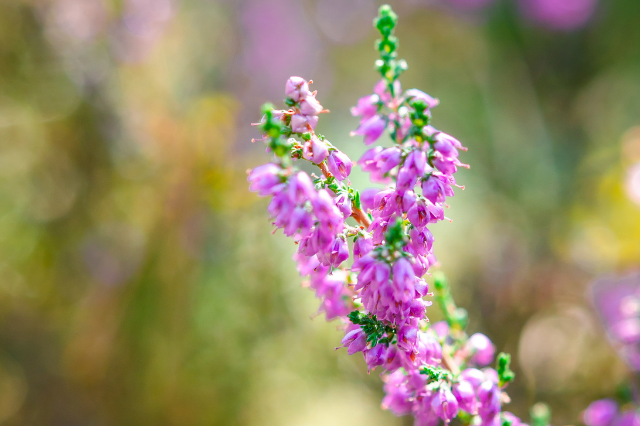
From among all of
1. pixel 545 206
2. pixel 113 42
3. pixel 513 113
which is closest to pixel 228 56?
pixel 113 42

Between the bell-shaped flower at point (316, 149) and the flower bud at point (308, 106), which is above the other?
the flower bud at point (308, 106)

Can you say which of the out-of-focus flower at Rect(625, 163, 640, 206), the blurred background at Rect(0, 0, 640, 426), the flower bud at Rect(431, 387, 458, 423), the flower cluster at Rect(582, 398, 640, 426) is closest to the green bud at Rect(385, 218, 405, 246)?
the flower bud at Rect(431, 387, 458, 423)

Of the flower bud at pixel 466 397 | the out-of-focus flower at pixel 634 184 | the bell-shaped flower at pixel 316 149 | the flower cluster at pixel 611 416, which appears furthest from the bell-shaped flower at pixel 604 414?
the out-of-focus flower at pixel 634 184

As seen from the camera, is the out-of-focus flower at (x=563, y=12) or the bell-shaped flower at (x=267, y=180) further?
the out-of-focus flower at (x=563, y=12)

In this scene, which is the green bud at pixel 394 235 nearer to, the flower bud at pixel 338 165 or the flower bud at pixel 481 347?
the flower bud at pixel 338 165

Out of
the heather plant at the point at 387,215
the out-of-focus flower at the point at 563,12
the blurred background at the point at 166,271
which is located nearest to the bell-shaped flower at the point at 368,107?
the heather plant at the point at 387,215

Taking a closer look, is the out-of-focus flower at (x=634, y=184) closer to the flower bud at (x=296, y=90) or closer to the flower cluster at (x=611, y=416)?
the flower cluster at (x=611, y=416)

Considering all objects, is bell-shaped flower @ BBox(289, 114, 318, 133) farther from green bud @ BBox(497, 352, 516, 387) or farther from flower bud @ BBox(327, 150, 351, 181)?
green bud @ BBox(497, 352, 516, 387)

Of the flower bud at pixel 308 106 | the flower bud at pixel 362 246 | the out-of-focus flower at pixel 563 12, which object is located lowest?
the flower bud at pixel 362 246

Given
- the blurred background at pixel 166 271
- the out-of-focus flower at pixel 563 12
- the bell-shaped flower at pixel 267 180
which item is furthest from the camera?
the out-of-focus flower at pixel 563 12

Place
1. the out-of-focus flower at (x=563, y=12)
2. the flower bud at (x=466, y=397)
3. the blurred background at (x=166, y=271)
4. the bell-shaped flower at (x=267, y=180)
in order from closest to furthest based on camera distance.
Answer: the bell-shaped flower at (x=267, y=180), the flower bud at (x=466, y=397), the blurred background at (x=166, y=271), the out-of-focus flower at (x=563, y=12)
